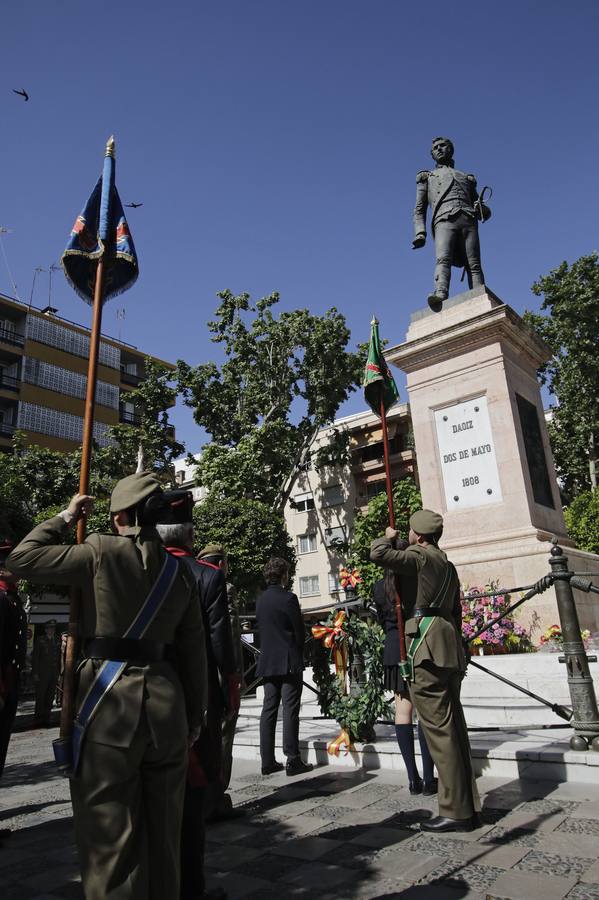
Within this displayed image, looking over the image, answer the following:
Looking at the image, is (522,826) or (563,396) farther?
(563,396)

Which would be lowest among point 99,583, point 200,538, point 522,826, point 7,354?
point 522,826

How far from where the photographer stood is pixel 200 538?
1022 inches

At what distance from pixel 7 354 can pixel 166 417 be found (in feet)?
62.6

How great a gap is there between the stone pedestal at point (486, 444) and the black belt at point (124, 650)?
691 cm

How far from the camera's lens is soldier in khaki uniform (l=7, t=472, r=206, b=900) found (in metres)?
2.25

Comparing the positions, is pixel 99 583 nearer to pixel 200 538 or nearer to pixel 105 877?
pixel 105 877

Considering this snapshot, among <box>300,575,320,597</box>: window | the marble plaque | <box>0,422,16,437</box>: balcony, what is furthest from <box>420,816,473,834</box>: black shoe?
<box>0,422,16,437</box>: balcony

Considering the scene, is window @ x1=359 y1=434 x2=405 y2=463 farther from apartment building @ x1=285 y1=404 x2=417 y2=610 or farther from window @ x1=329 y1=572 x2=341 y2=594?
window @ x1=329 y1=572 x2=341 y2=594

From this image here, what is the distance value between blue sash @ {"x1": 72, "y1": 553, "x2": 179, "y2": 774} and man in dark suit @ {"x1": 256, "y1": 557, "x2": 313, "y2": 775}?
3.22 metres

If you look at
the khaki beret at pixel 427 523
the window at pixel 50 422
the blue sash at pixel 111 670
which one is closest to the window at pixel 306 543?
the window at pixel 50 422

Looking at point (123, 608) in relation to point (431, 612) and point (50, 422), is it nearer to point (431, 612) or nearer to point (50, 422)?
point (431, 612)

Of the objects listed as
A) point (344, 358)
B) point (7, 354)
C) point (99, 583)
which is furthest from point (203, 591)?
point (7, 354)

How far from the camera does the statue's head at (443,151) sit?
11992 mm

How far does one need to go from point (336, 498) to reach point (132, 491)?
4003cm
